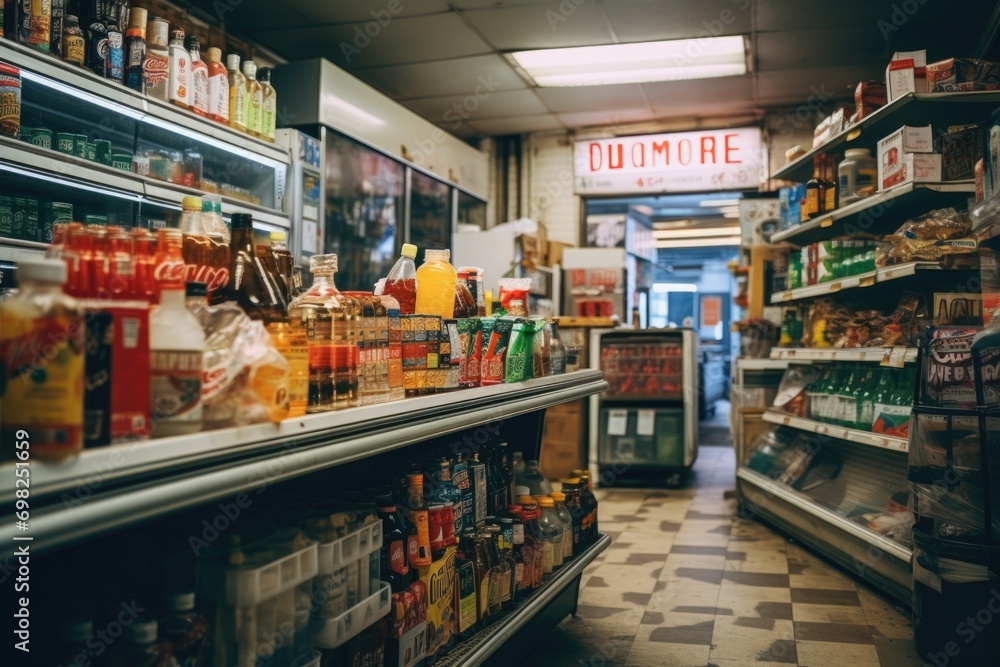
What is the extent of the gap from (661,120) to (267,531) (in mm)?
6896

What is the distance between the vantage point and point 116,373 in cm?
102

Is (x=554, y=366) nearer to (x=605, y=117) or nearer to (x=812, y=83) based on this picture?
(x=812, y=83)

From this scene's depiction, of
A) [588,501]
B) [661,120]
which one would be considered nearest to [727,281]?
[661,120]

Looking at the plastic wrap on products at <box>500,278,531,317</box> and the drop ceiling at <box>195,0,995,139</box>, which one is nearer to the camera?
the plastic wrap on products at <box>500,278,531,317</box>

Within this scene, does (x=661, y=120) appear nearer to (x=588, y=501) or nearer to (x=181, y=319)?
(x=588, y=501)

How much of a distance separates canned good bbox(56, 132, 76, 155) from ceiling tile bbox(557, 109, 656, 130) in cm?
492

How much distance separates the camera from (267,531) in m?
1.49

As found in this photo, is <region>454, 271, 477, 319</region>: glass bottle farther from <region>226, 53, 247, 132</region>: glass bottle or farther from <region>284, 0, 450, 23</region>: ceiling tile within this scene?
<region>284, 0, 450, 23</region>: ceiling tile

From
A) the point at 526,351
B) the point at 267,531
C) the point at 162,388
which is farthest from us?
the point at 526,351

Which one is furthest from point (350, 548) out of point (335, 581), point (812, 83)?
point (812, 83)

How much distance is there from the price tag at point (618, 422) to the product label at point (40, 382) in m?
5.75

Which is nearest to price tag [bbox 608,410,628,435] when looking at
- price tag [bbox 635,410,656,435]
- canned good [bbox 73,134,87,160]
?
price tag [bbox 635,410,656,435]

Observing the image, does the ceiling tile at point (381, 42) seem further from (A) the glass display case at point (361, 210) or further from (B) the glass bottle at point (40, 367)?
(B) the glass bottle at point (40, 367)

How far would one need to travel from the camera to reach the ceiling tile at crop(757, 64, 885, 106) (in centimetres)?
625
